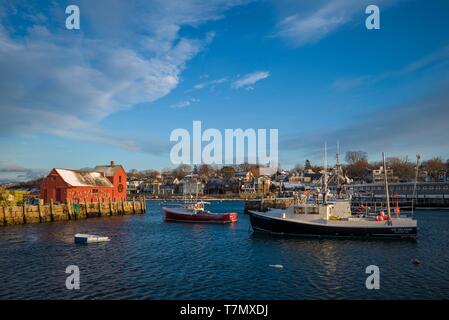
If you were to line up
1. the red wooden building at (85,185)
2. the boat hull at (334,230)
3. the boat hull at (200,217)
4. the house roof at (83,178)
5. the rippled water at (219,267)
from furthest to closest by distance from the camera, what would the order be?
the house roof at (83,178) < the red wooden building at (85,185) < the boat hull at (200,217) < the boat hull at (334,230) < the rippled water at (219,267)

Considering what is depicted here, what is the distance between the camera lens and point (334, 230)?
39.3 m

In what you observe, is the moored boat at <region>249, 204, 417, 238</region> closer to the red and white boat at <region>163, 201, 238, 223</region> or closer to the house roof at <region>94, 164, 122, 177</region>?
the red and white boat at <region>163, 201, 238, 223</region>

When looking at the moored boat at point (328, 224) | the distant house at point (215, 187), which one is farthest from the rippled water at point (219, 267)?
the distant house at point (215, 187)

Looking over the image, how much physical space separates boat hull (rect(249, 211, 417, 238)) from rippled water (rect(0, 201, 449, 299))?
1.34m

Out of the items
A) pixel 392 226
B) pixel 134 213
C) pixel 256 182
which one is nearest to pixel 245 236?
pixel 392 226

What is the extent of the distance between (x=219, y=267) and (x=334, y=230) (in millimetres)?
17796

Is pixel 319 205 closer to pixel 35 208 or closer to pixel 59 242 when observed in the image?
pixel 59 242

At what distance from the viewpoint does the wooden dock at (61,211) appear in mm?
50397

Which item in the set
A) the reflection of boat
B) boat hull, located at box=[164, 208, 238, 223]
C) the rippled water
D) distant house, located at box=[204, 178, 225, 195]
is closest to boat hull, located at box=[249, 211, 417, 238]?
the reflection of boat

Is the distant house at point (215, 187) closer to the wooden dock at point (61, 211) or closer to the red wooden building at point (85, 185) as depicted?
the red wooden building at point (85, 185)

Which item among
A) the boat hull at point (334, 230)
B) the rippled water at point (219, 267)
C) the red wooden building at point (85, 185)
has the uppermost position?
the red wooden building at point (85, 185)

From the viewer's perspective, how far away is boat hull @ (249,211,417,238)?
38688 mm

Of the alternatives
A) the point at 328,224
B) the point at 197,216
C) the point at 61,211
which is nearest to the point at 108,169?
the point at 61,211
